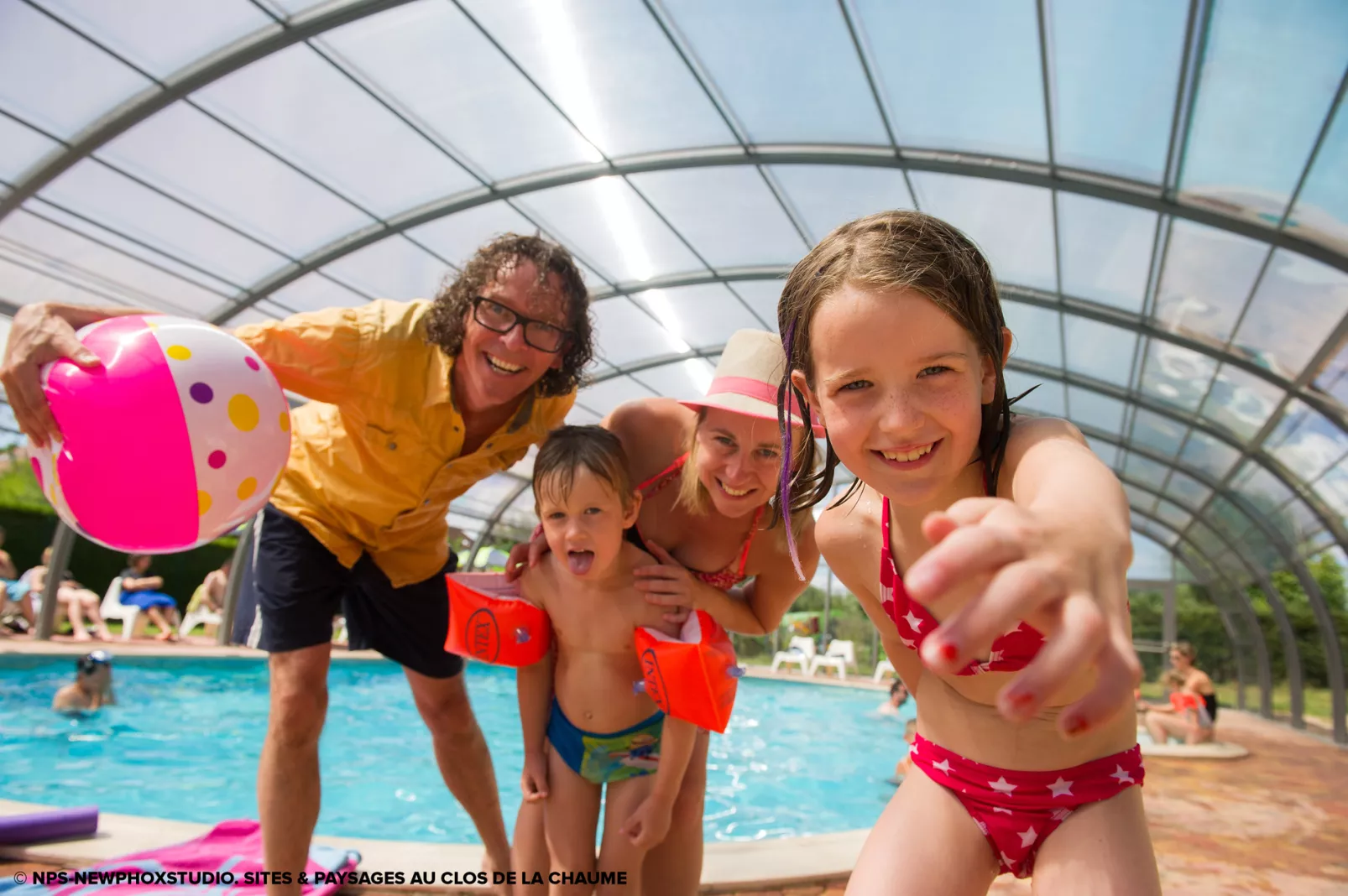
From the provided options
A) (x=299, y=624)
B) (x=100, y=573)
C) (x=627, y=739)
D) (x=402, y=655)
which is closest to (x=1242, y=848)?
(x=627, y=739)

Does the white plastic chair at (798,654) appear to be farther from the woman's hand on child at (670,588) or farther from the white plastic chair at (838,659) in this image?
the woman's hand on child at (670,588)

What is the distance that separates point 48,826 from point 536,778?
230 centimetres

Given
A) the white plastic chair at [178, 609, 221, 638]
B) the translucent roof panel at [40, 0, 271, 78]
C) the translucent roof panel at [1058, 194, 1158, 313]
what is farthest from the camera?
the white plastic chair at [178, 609, 221, 638]

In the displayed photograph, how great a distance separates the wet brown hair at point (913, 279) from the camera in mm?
1411

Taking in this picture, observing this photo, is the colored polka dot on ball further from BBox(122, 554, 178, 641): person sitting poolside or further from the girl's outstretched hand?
BBox(122, 554, 178, 641): person sitting poolside

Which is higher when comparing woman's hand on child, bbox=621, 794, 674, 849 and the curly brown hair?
the curly brown hair

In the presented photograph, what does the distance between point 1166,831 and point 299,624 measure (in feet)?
17.5

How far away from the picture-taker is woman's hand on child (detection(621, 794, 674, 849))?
8.53 feet

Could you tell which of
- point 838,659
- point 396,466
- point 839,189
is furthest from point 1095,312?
point 838,659

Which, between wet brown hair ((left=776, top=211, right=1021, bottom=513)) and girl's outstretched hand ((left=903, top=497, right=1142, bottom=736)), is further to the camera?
wet brown hair ((left=776, top=211, right=1021, bottom=513))

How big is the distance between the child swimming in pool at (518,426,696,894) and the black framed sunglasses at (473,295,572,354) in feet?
1.10

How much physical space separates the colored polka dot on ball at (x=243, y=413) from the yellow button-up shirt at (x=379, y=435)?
375mm

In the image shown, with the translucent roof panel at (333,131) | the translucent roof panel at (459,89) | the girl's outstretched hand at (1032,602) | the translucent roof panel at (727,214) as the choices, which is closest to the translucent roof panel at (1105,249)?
the translucent roof panel at (727,214)

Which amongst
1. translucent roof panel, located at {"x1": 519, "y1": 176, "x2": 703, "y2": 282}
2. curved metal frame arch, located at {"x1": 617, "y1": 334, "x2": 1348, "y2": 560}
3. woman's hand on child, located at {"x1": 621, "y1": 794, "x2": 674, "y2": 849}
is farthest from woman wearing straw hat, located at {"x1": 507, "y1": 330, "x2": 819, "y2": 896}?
curved metal frame arch, located at {"x1": 617, "y1": 334, "x2": 1348, "y2": 560}
